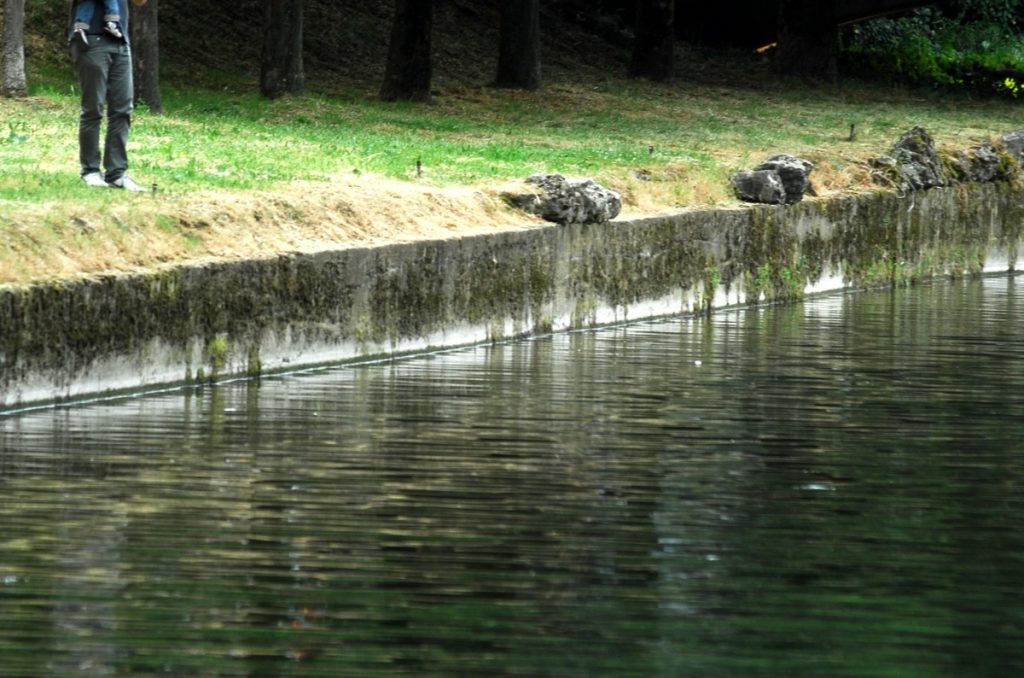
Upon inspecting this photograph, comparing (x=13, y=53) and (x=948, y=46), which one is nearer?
(x=13, y=53)

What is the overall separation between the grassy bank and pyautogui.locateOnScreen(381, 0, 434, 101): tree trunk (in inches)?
18.8

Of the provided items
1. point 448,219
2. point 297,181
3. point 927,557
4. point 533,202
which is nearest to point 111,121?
point 297,181

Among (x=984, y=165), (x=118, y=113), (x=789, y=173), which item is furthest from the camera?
(x=984, y=165)

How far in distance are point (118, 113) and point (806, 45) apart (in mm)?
24473

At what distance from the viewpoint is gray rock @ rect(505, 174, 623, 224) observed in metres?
19.4

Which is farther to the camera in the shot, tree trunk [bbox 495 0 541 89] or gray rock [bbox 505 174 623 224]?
tree trunk [bbox 495 0 541 89]

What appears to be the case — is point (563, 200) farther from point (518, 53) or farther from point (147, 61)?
point (518, 53)

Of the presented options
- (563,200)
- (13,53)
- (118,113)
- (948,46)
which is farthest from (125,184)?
(948,46)

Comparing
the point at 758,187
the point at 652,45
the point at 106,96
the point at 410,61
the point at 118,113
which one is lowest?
the point at 758,187

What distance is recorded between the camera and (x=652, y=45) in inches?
1458

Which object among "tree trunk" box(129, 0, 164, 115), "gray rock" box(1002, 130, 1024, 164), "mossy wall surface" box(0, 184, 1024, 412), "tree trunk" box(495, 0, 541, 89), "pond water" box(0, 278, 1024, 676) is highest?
"tree trunk" box(495, 0, 541, 89)

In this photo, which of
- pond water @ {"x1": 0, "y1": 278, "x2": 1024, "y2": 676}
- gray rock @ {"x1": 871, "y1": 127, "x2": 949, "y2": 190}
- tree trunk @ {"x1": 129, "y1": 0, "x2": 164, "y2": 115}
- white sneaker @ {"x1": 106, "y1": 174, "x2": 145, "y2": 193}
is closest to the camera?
pond water @ {"x1": 0, "y1": 278, "x2": 1024, "y2": 676}

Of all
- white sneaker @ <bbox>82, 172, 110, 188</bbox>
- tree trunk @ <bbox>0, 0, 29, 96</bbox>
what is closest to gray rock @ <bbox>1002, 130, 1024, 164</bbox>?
tree trunk @ <bbox>0, 0, 29, 96</bbox>

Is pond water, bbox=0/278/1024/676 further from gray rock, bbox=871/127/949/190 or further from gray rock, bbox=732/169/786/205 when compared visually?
gray rock, bbox=871/127/949/190
